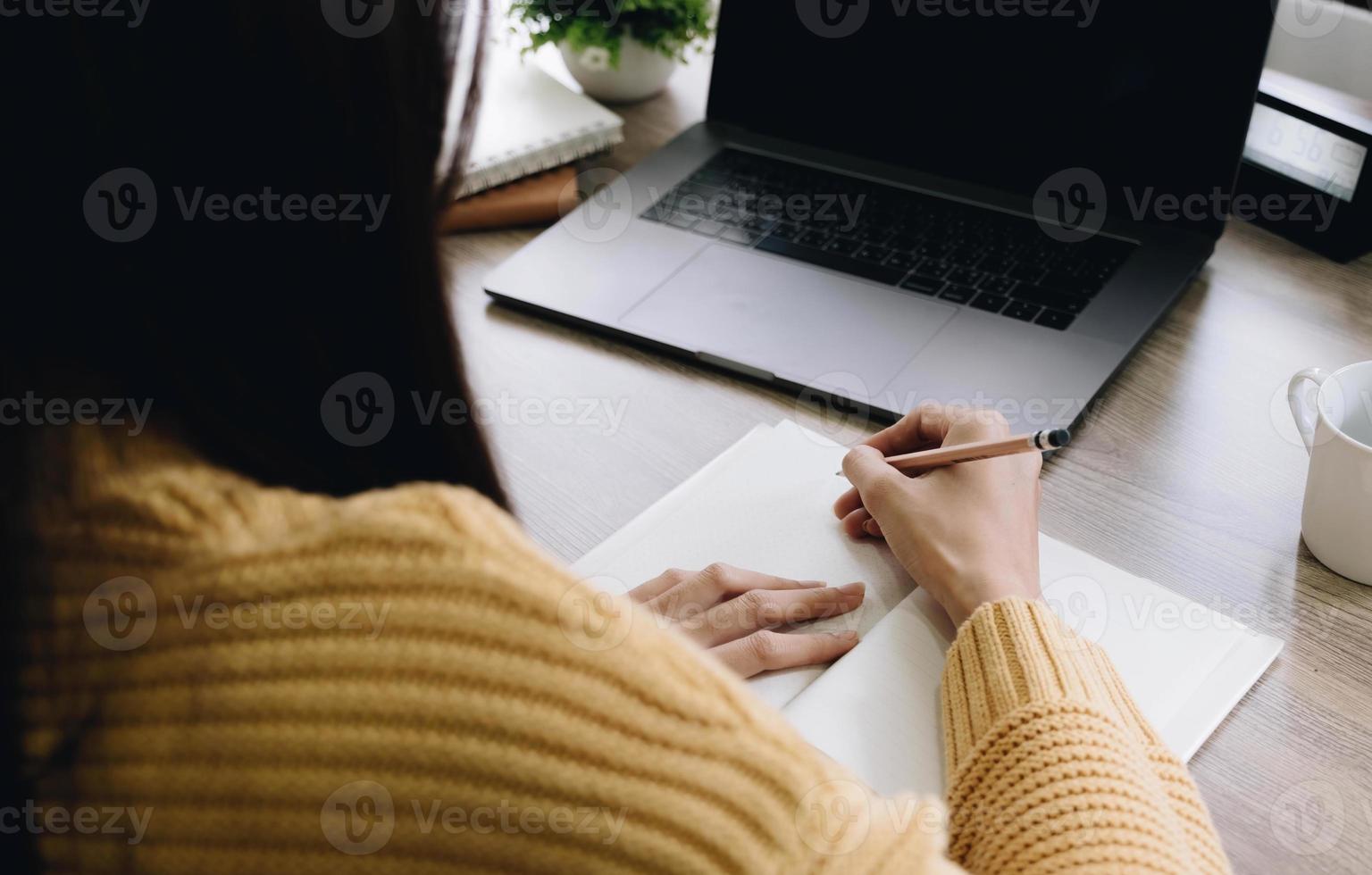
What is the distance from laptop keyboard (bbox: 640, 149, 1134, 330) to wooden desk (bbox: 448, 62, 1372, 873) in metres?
0.09

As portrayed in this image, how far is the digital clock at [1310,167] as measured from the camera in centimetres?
100

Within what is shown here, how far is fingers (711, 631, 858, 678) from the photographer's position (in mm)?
684

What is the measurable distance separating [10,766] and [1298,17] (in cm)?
118

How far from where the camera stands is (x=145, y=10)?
0.37m

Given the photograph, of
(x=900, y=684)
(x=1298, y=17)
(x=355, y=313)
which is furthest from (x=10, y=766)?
(x=1298, y=17)

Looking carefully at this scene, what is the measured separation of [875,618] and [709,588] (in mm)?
104

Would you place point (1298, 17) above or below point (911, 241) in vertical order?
above

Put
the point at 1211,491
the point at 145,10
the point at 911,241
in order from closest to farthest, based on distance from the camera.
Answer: the point at 145,10
the point at 1211,491
the point at 911,241

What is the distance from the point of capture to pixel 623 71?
4.30ft

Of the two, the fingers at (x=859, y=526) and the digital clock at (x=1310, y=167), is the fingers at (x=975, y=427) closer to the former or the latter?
the fingers at (x=859, y=526)

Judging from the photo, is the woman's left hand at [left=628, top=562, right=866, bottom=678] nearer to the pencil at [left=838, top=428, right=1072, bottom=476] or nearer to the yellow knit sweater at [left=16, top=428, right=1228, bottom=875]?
the pencil at [left=838, top=428, right=1072, bottom=476]

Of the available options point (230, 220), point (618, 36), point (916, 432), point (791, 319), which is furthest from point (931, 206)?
point (230, 220)

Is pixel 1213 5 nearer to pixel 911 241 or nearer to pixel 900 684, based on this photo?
pixel 911 241

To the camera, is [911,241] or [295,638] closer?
[295,638]
